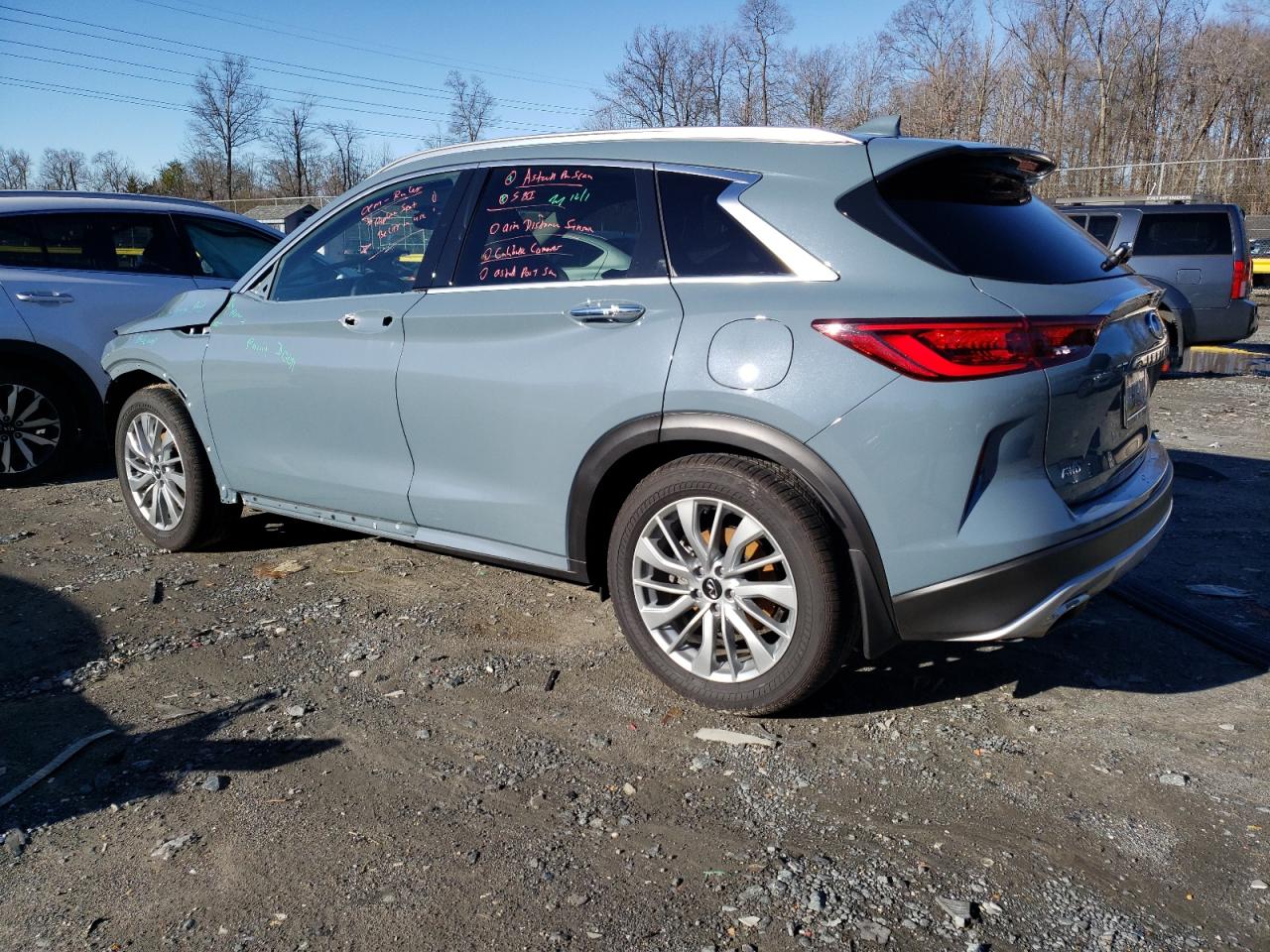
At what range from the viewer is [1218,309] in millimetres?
12562

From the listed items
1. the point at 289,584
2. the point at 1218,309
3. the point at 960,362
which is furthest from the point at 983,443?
the point at 1218,309

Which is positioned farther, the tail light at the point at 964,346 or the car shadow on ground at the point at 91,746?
the car shadow on ground at the point at 91,746

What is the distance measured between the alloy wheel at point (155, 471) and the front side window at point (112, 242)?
235cm

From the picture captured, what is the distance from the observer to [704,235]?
3.40 m

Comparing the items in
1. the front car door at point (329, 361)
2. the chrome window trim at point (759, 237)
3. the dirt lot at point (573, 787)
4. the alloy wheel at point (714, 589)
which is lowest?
the dirt lot at point (573, 787)

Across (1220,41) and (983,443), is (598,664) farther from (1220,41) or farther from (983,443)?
(1220,41)

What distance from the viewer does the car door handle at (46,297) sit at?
680 centimetres

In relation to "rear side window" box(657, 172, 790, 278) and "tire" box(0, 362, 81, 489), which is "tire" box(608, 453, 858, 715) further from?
"tire" box(0, 362, 81, 489)

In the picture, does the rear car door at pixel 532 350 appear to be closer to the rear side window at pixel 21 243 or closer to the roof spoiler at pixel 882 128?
the roof spoiler at pixel 882 128

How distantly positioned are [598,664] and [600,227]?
5.21ft

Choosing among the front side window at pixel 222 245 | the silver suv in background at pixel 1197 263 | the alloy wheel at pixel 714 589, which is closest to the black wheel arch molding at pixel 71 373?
the front side window at pixel 222 245

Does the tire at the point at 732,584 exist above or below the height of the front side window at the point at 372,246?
below

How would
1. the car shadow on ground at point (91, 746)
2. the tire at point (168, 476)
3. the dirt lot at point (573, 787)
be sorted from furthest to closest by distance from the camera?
the tire at point (168, 476) < the car shadow on ground at point (91, 746) < the dirt lot at point (573, 787)

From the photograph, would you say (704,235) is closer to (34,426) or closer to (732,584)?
(732,584)
